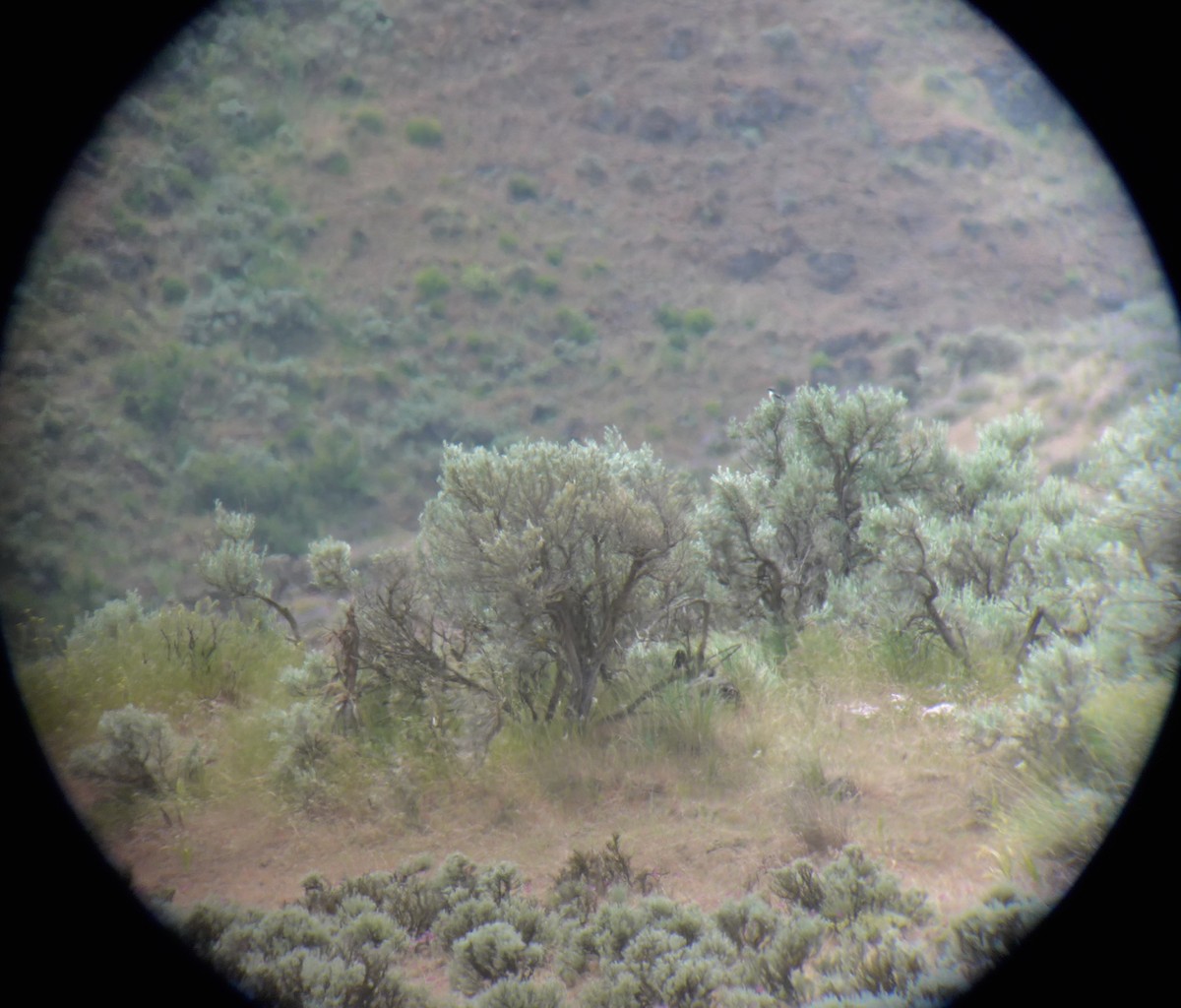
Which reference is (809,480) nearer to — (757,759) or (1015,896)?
(757,759)

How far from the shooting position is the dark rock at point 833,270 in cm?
5625

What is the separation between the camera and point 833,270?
2242 inches

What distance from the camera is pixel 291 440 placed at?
39.1 metres

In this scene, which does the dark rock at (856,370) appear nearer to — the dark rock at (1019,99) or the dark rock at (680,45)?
the dark rock at (1019,99)

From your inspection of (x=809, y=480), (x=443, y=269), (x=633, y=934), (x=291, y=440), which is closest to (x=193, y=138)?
(x=443, y=269)

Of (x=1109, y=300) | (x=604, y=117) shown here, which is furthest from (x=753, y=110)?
(x=1109, y=300)

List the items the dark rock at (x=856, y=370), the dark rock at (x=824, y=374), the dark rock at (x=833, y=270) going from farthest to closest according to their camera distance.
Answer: the dark rock at (x=833, y=270) → the dark rock at (x=824, y=374) → the dark rock at (x=856, y=370)

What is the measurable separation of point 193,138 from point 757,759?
5509 cm

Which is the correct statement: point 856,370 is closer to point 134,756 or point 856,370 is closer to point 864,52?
point 864,52

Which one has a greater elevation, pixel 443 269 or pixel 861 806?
pixel 861 806

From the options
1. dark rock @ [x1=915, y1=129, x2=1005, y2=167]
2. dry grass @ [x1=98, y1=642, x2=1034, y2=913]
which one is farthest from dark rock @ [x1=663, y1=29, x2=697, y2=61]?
dry grass @ [x1=98, y1=642, x2=1034, y2=913]

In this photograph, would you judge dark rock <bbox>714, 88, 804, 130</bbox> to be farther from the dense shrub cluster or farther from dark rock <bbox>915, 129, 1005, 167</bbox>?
the dense shrub cluster

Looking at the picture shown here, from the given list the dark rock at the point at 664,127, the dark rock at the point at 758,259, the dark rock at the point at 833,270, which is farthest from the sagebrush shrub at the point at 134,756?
the dark rock at the point at 664,127

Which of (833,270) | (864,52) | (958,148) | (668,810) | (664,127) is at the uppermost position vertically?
(668,810)
